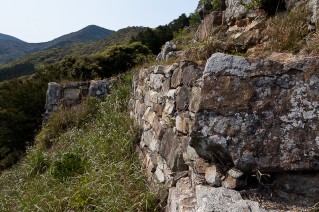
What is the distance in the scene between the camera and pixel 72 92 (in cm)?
953

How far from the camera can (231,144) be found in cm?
227

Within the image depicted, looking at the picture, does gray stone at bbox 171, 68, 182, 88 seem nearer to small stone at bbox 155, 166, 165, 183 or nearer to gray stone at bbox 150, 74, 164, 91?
gray stone at bbox 150, 74, 164, 91

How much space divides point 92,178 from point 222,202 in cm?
231

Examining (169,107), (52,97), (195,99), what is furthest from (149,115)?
(52,97)

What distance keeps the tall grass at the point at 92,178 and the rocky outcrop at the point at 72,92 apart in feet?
7.89

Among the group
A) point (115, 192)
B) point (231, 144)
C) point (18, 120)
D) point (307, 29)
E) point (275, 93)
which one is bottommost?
point (18, 120)

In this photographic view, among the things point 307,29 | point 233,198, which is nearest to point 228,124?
point 233,198

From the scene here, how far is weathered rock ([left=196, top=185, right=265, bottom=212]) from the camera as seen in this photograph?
1.99 m

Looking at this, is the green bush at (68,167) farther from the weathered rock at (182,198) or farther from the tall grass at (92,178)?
the weathered rock at (182,198)

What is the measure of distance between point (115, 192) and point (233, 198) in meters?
1.76

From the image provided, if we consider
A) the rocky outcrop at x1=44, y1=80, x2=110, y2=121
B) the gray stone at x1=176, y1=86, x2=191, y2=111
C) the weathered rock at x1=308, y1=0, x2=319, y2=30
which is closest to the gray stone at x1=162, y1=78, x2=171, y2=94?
the gray stone at x1=176, y1=86, x2=191, y2=111

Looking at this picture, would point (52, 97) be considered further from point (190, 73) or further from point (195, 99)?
point (195, 99)

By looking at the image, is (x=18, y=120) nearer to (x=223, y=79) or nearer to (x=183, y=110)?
(x=183, y=110)

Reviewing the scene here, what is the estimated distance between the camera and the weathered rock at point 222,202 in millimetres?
1991
